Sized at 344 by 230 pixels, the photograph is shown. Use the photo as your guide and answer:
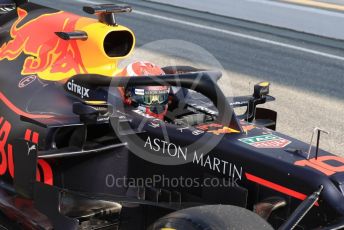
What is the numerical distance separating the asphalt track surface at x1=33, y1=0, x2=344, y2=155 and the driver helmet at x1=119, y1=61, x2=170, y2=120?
281 cm

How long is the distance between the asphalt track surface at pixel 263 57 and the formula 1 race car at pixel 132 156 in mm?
2677

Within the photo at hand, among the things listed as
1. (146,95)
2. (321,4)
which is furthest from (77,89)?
(321,4)

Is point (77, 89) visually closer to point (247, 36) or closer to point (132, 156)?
point (132, 156)

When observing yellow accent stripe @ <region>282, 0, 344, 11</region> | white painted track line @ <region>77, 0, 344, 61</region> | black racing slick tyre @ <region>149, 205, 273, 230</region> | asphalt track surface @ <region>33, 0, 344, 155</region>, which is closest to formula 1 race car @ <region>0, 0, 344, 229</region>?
black racing slick tyre @ <region>149, 205, 273, 230</region>

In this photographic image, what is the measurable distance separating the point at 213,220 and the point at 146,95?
1380mm

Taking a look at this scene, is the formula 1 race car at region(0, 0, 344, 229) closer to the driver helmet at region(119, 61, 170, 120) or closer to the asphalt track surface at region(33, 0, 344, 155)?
the driver helmet at region(119, 61, 170, 120)

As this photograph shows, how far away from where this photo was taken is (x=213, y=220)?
3.60 m

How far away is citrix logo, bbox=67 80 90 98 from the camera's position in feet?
15.9

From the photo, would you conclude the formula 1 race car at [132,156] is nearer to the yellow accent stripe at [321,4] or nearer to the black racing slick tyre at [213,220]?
the black racing slick tyre at [213,220]

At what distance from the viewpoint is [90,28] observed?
5.38 metres

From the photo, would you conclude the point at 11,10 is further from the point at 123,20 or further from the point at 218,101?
the point at 123,20

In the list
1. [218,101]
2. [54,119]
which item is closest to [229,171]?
[218,101]

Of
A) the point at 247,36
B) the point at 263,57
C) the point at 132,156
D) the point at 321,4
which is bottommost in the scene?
the point at 263,57

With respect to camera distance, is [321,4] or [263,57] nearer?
[263,57]
